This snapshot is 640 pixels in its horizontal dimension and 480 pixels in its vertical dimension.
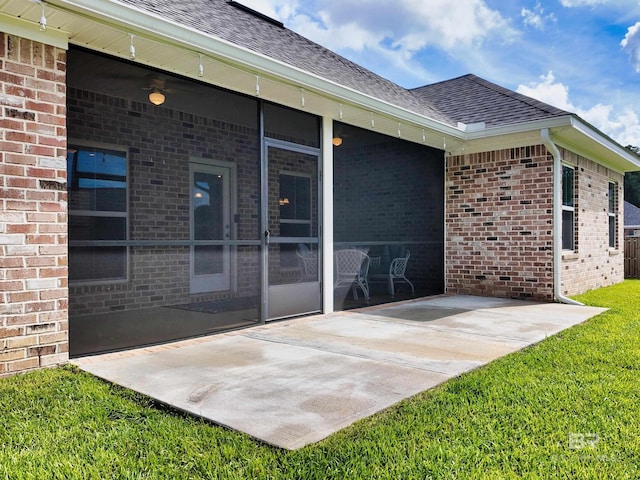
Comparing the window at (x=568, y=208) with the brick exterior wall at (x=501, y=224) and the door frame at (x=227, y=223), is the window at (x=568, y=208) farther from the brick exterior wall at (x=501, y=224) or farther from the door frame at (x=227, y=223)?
the door frame at (x=227, y=223)

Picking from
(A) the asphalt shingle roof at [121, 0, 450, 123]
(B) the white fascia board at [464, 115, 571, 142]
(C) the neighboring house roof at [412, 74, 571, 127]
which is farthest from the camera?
(C) the neighboring house roof at [412, 74, 571, 127]

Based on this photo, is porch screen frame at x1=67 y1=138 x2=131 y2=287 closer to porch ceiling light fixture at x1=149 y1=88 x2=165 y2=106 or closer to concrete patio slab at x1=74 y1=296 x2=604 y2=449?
porch ceiling light fixture at x1=149 y1=88 x2=165 y2=106

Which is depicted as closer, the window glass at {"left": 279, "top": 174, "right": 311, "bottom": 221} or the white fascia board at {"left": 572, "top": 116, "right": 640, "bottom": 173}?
the window glass at {"left": 279, "top": 174, "right": 311, "bottom": 221}

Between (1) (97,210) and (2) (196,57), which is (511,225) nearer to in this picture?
(2) (196,57)

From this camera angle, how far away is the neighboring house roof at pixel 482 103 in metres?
7.04

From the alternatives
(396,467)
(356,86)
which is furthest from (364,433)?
(356,86)

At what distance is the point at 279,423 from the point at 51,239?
2232mm

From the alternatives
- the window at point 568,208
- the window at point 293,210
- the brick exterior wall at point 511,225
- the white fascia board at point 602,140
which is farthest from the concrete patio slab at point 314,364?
the white fascia board at point 602,140

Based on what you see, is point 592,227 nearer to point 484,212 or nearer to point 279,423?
point 484,212

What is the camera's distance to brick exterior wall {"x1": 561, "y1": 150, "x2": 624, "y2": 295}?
7.82 metres

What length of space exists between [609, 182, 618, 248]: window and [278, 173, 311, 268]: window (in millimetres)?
7898

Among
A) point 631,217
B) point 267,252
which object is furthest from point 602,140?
point 631,217

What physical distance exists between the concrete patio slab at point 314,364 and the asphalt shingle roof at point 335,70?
2.78m

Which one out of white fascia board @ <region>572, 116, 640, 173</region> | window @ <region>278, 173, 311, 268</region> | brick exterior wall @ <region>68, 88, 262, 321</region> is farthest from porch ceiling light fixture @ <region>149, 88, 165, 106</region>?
white fascia board @ <region>572, 116, 640, 173</region>
